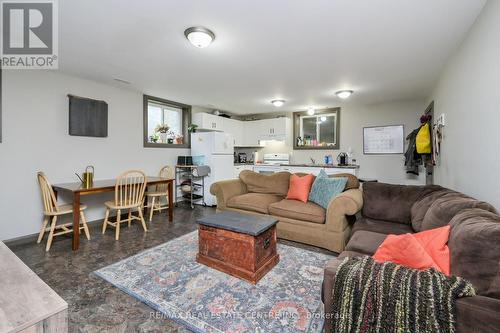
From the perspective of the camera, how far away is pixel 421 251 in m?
1.16

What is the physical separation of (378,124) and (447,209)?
13.0 feet

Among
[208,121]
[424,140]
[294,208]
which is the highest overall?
[208,121]

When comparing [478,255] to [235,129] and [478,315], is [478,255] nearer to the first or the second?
[478,315]

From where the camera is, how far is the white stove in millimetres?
5913

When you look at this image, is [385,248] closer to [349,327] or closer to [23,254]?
[349,327]

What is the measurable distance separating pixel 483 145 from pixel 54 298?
9.77 feet

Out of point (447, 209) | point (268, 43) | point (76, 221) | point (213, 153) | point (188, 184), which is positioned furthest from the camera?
point (188, 184)

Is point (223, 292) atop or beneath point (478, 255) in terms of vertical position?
beneath

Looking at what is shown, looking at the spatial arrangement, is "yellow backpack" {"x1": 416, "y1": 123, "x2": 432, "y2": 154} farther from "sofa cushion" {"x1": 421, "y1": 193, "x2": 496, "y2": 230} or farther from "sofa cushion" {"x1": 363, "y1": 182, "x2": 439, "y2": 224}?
"sofa cushion" {"x1": 421, "y1": 193, "x2": 496, "y2": 230}

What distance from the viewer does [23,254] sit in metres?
2.57

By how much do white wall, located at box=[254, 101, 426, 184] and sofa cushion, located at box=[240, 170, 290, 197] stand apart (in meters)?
2.48

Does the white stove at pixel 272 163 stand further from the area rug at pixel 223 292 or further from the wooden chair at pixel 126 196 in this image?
the area rug at pixel 223 292

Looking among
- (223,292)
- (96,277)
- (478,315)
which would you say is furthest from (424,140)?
(96,277)

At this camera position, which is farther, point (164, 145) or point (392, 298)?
point (164, 145)
